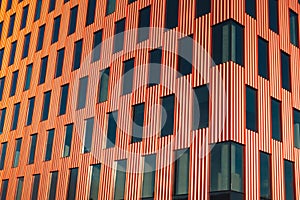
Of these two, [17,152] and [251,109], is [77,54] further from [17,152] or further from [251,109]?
[251,109]

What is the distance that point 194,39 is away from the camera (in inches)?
1022

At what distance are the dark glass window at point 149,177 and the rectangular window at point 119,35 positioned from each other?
28.6 ft

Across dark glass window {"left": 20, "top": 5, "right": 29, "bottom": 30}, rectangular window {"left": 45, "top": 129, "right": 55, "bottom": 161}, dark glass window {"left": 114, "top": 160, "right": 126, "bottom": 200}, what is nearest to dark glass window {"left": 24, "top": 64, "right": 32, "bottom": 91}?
dark glass window {"left": 20, "top": 5, "right": 29, "bottom": 30}

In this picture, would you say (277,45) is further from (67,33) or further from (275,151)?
(67,33)

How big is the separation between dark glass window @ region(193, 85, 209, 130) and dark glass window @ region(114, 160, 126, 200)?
5.85 meters

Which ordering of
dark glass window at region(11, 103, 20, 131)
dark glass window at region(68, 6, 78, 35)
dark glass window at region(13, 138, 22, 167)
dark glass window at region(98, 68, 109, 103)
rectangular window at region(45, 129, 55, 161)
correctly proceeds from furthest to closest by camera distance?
dark glass window at region(11, 103, 20, 131)
dark glass window at region(13, 138, 22, 167)
dark glass window at region(68, 6, 78, 35)
rectangular window at region(45, 129, 55, 161)
dark glass window at region(98, 68, 109, 103)

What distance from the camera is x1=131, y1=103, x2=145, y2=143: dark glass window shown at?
27047mm

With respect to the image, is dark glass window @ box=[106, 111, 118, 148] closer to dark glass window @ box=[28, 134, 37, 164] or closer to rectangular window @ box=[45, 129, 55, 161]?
rectangular window @ box=[45, 129, 55, 161]

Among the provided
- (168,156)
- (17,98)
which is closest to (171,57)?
(168,156)

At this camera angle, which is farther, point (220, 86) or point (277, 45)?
point (277, 45)

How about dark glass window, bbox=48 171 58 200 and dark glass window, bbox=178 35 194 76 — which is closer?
dark glass window, bbox=178 35 194 76

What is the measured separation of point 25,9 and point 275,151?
30.1 meters

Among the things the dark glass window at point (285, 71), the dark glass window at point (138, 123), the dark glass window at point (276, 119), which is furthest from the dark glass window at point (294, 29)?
the dark glass window at point (138, 123)

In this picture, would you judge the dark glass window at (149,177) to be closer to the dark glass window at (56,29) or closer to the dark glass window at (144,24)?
the dark glass window at (144,24)
